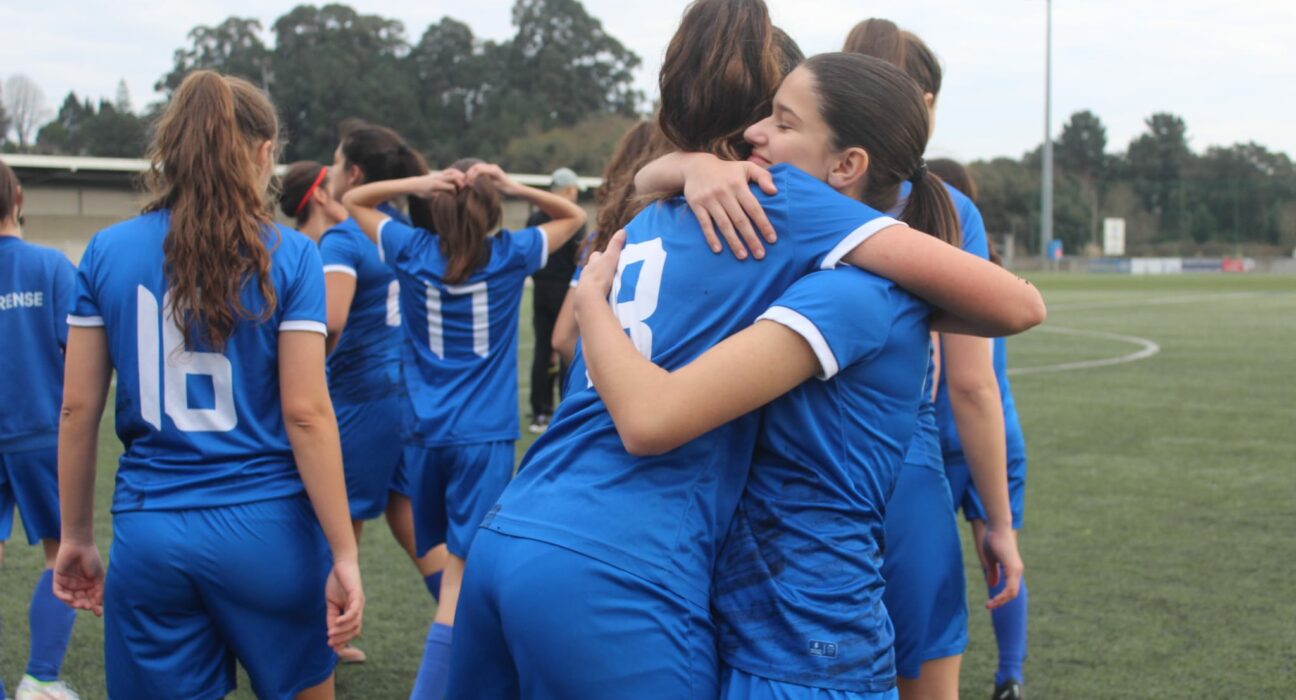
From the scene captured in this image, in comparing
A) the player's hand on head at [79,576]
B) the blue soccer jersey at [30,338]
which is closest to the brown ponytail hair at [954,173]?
the player's hand on head at [79,576]

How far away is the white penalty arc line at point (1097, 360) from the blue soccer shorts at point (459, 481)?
1106 cm

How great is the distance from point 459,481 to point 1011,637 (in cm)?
204

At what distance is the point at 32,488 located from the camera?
4.27 m

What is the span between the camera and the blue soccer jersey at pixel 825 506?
1.70m

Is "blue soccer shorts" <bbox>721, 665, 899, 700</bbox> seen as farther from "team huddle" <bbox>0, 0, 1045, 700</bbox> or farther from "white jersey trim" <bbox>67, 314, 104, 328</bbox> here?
"white jersey trim" <bbox>67, 314, 104, 328</bbox>

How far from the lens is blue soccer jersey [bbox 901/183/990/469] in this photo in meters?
2.89

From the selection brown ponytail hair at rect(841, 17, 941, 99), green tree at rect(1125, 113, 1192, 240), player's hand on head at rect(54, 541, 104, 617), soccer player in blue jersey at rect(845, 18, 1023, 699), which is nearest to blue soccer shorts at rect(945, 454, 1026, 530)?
soccer player in blue jersey at rect(845, 18, 1023, 699)

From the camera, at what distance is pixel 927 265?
5.72 ft

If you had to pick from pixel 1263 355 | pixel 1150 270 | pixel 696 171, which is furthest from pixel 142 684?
pixel 1150 270

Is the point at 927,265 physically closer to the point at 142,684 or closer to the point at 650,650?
the point at 650,650

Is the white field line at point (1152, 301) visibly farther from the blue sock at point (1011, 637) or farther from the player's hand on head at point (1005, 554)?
the player's hand on head at point (1005, 554)

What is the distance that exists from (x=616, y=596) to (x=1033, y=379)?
1306cm

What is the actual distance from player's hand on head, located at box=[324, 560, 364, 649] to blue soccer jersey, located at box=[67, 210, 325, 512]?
0.24 metres

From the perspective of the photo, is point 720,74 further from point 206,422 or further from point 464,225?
point 464,225
